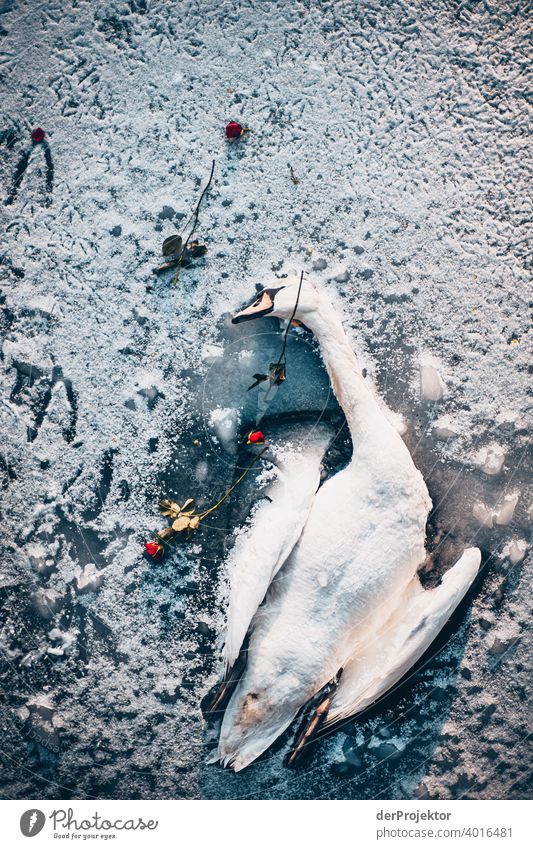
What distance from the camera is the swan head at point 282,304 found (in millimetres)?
1317

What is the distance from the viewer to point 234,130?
139cm

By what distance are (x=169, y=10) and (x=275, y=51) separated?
0.31 m

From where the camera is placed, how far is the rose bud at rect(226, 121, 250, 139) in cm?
139

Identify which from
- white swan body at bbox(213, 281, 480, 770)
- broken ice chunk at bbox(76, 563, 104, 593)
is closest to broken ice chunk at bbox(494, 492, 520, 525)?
white swan body at bbox(213, 281, 480, 770)

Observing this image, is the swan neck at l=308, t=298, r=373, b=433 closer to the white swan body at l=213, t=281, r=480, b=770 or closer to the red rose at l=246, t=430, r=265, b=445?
the white swan body at l=213, t=281, r=480, b=770

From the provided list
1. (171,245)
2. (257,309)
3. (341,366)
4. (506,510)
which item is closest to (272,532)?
(341,366)

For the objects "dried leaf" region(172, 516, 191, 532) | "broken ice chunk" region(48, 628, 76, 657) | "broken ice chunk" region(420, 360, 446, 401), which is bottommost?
"broken ice chunk" region(48, 628, 76, 657)

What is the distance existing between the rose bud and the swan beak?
17.4 inches

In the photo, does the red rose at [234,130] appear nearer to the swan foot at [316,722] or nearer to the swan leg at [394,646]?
the swan leg at [394,646]

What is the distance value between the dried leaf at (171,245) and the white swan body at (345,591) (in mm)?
273

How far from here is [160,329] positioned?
56.1 inches

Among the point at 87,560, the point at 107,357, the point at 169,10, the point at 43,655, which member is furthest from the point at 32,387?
the point at 169,10

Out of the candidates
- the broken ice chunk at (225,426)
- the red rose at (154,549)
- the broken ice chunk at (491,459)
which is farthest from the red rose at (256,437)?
the broken ice chunk at (491,459)

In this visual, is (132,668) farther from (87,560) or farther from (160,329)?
(160,329)
